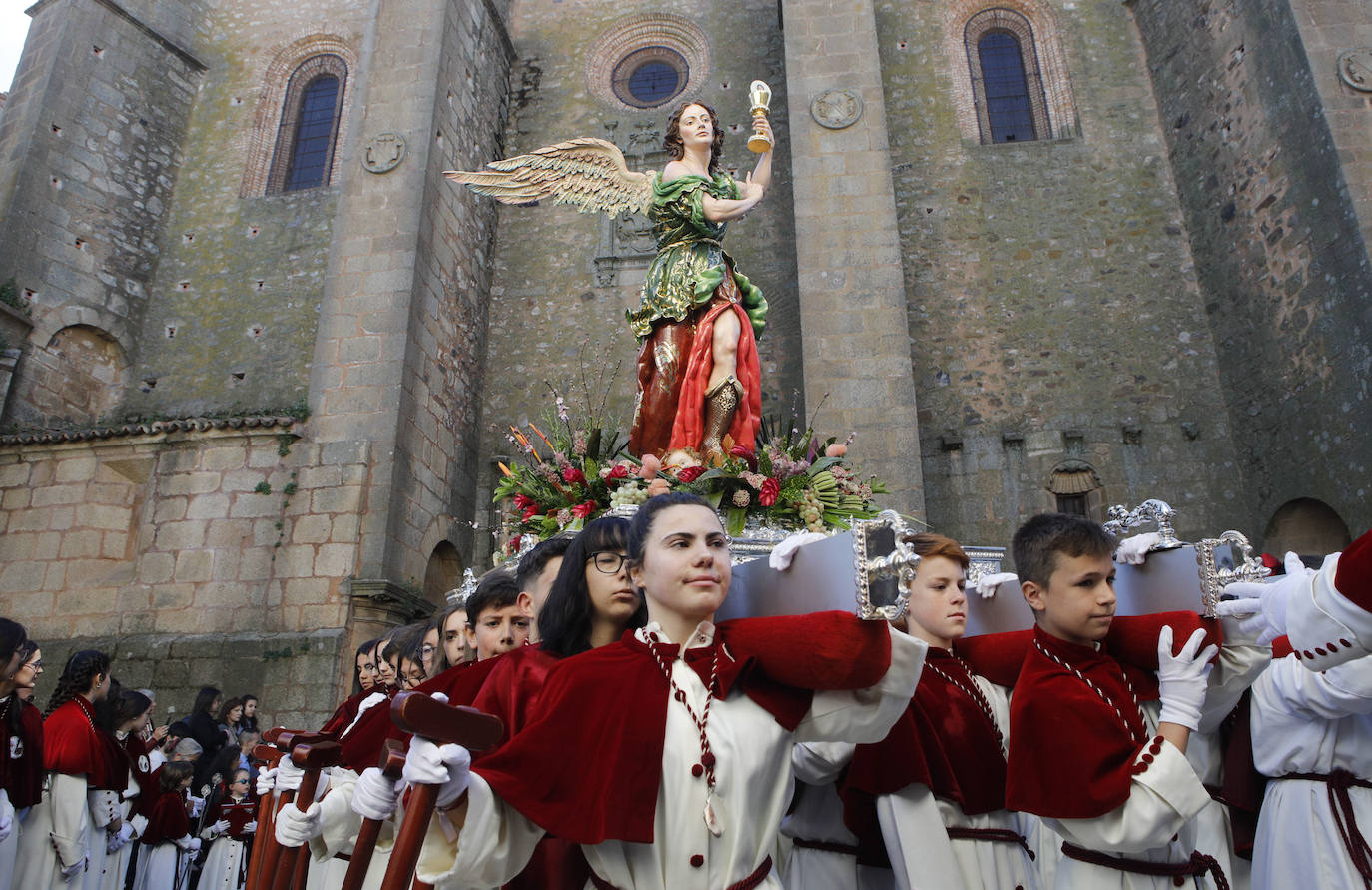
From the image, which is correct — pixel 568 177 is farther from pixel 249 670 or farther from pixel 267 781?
pixel 249 670

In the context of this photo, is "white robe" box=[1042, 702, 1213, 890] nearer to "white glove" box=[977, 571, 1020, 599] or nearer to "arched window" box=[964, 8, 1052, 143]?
"white glove" box=[977, 571, 1020, 599]

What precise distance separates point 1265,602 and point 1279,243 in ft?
35.2

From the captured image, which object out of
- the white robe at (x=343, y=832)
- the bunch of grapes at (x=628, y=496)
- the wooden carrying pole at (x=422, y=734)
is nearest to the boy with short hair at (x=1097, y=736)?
the wooden carrying pole at (x=422, y=734)

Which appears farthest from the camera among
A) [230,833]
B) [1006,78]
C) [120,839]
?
[1006,78]

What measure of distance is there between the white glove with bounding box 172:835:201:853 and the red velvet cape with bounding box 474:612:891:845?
223 inches

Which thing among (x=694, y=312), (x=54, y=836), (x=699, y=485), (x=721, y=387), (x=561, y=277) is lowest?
(x=54, y=836)

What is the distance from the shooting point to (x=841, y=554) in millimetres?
2211

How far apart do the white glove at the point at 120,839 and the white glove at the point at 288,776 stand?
3127mm

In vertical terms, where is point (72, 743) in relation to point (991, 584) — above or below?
below

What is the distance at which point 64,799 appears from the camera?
489 centimetres

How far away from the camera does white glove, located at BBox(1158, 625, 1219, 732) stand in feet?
8.05

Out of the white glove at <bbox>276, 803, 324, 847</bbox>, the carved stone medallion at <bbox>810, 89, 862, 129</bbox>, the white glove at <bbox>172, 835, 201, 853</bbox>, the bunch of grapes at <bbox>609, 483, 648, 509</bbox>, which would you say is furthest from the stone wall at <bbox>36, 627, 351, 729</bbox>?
the carved stone medallion at <bbox>810, 89, 862, 129</bbox>

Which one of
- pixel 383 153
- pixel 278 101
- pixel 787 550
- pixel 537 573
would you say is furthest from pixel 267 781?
pixel 278 101

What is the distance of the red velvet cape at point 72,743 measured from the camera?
4.89 metres
